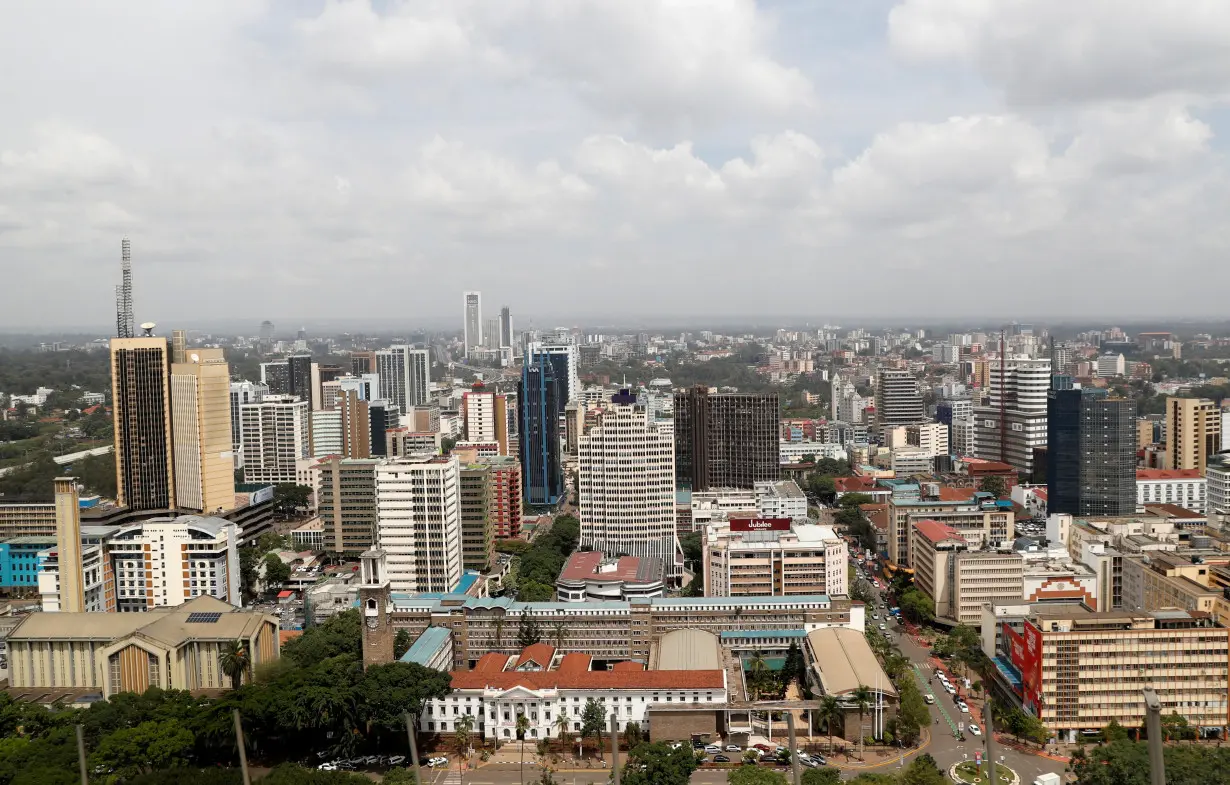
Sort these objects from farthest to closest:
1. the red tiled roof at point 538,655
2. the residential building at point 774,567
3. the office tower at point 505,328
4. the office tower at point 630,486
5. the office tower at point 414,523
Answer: the office tower at point 505,328
the office tower at point 630,486
the office tower at point 414,523
the residential building at point 774,567
the red tiled roof at point 538,655

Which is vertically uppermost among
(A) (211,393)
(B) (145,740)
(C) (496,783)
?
(A) (211,393)

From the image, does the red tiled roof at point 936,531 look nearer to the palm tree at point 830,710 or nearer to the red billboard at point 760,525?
the red billboard at point 760,525

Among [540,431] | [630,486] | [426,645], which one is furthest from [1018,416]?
[426,645]

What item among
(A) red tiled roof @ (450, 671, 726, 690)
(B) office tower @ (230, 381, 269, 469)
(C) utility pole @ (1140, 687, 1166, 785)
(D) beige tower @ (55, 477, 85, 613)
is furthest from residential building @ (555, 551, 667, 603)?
(B) office tower @ (230, 381, 269, 469)

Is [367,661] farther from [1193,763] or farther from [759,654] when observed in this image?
[1193,763]

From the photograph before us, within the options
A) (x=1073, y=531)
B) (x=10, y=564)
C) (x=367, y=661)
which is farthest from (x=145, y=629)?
(x=1073, y=531)

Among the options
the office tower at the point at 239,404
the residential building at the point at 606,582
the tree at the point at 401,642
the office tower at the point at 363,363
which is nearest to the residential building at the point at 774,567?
the residential building at the point at 606,582
